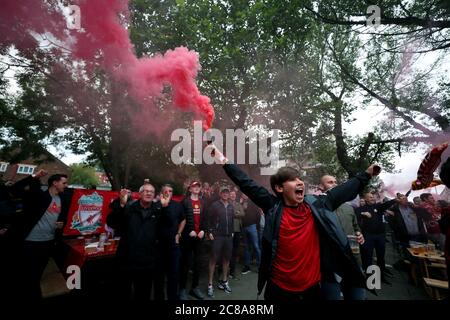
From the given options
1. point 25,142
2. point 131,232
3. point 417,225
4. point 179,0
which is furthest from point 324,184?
point 25,142

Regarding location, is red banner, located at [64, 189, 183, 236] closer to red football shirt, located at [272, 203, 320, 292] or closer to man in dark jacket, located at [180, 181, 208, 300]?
man in dark jacket, located at [180, 181, 208, 300]

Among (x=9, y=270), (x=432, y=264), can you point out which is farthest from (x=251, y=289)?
(x=9, y=270)

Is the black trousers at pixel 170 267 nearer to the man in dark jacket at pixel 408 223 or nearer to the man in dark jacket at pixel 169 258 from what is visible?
the man in dark jacket at pixel 169 258

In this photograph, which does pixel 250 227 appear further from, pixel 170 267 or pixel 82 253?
pixel 82 253

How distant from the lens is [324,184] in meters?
3.88

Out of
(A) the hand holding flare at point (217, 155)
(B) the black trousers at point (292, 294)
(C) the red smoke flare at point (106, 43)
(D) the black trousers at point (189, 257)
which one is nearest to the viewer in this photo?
(B) the black trousers at point (292, 294)

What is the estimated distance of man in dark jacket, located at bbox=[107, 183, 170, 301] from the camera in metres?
3.37

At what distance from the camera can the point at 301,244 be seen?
2156mm

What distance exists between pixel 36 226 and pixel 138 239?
6.76 ft

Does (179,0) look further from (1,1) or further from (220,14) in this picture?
(1,1)

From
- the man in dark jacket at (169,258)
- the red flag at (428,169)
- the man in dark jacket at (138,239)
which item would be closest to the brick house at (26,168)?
the man in dark jacket at (169,258)

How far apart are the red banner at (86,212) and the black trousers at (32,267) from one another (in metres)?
1.39

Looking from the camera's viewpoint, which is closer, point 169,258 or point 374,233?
point 169,258

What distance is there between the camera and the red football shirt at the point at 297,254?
6.88 feet
